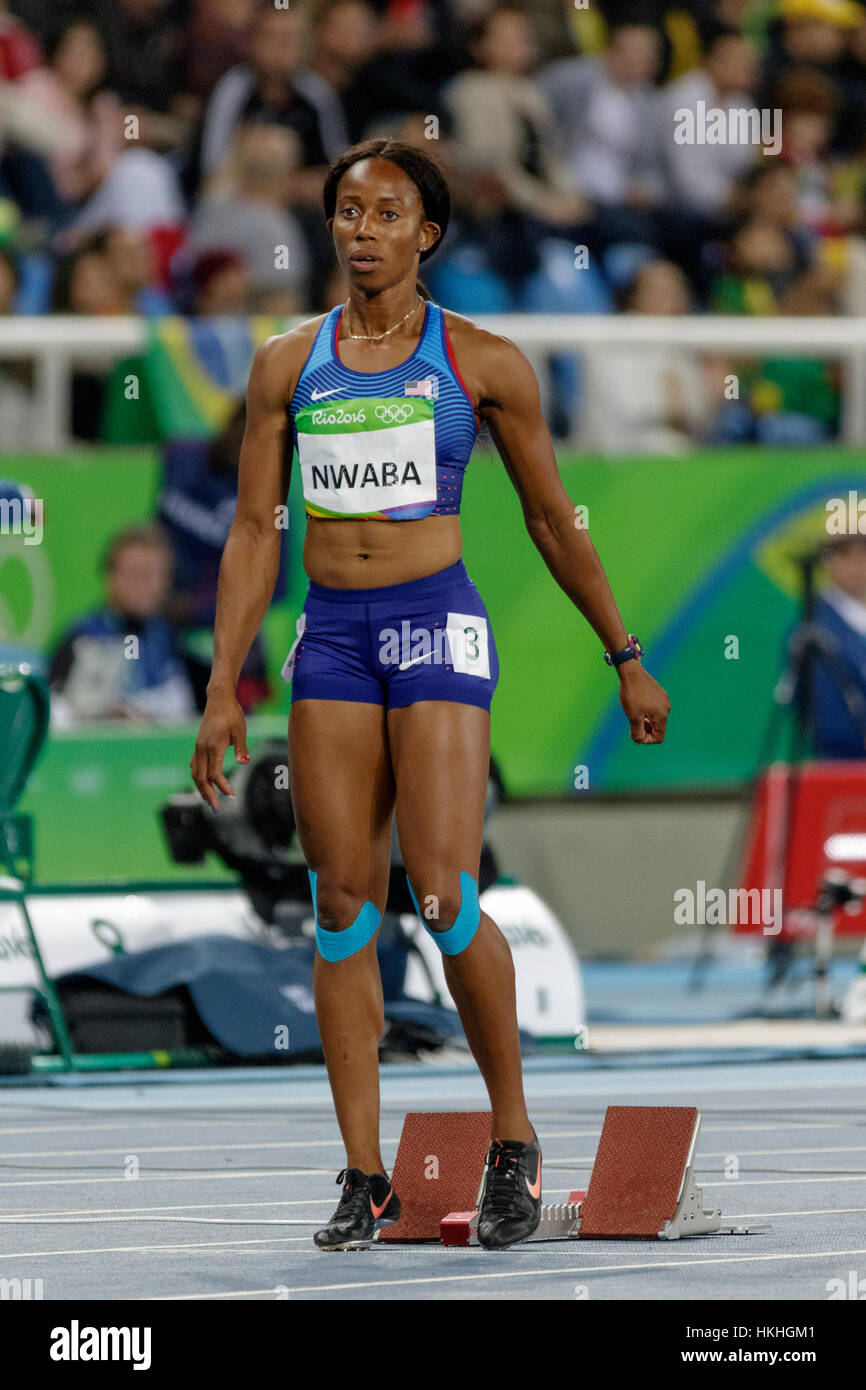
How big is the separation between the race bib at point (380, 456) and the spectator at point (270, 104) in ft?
31.7

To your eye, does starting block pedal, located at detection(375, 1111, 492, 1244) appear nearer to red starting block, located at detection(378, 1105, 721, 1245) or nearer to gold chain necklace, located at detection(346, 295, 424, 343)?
red starting block, located at detection(378, 1105, 721, 1245)

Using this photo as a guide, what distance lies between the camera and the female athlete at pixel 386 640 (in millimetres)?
5285

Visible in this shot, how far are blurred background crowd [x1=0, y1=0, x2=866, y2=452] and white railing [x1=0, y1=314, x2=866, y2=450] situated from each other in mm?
156

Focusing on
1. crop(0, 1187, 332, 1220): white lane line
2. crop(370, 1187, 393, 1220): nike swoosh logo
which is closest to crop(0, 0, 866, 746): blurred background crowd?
crop(0, 1187, 332, 1220): white lane line

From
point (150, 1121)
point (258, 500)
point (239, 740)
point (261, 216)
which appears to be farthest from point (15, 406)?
point (239, 740)

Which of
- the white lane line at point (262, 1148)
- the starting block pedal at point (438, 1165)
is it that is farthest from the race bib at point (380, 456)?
the white lane line at point (262, 1148)

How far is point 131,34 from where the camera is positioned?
1577 centimetres

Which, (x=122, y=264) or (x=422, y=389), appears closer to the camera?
(x=422, y=389)

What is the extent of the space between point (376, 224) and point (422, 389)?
370 millimetres

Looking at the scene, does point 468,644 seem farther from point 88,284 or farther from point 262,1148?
point 88,284

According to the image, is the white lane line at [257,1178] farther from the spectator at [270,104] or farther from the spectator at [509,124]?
the spectator at [509,124]

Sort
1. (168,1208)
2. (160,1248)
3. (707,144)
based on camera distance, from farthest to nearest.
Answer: (707,144) → (168,1208) → (160,1248)

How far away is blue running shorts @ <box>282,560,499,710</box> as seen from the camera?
17.4ft

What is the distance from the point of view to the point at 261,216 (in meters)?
14.1
